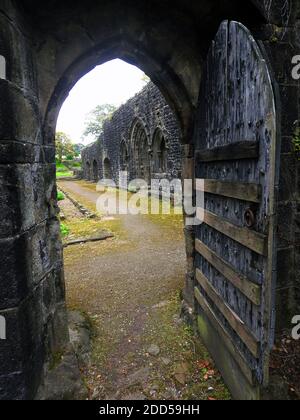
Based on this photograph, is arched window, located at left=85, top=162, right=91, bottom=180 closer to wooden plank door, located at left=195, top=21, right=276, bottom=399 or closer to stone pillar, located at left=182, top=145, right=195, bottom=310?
stone pillar, located at left=182, top=145, right=195, bottom=310

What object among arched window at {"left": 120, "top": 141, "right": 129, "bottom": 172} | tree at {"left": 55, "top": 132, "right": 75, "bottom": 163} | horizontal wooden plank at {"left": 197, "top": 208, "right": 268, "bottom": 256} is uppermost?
tree at {"left": 55, "top": 132, "right": 75, "bottom": 163}

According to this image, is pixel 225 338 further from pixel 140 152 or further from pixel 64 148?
pixel 64 148

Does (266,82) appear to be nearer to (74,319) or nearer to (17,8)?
(17,8)

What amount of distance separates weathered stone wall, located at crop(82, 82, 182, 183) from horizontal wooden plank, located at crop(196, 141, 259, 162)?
222cm

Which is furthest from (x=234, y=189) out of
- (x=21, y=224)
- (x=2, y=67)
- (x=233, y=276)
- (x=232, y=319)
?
(x=2, y=67)

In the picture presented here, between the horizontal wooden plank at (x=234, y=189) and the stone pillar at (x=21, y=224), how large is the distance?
4.89 ft

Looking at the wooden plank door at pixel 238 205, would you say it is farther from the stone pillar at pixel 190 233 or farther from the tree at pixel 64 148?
A: the tree at pixel 64 148

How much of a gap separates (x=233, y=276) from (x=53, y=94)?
2176 mm

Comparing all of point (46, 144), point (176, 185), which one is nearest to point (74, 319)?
point (46, 144)

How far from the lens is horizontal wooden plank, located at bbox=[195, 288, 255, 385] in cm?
199

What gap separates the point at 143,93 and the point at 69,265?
10.2 metres

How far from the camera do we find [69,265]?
562cm

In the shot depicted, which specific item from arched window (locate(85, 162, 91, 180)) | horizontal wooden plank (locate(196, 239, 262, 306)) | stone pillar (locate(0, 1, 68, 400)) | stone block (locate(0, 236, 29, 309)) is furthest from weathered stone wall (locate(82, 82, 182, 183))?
arched window (locate(85, 162, 91, 180))

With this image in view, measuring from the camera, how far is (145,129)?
44.0ft
